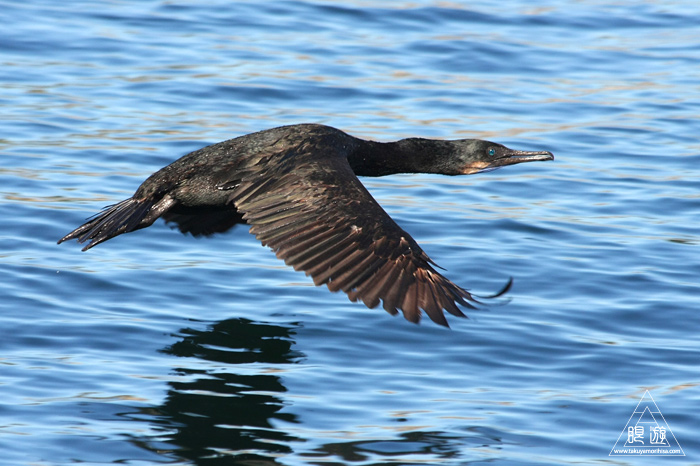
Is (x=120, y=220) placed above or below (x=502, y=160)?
below

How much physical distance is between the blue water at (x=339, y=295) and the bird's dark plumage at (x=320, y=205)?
0.64 metres

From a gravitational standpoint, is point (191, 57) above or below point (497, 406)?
above

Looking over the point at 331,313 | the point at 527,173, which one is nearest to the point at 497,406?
the point at 331,313

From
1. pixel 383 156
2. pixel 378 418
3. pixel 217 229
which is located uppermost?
pixel 383 156

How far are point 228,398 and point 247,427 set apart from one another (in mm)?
365

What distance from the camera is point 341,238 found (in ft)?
20.0

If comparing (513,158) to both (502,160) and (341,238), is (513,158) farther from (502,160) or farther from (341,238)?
(341,238)

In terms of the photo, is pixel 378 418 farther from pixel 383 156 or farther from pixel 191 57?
pixel 191 57

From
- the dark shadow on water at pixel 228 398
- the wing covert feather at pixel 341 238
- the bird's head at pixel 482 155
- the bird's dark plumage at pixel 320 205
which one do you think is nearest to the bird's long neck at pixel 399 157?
the bird's dark plumage at pixel 320 205

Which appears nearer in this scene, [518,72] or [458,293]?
[458,293]

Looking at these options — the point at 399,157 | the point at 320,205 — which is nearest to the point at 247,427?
the point at 320,205

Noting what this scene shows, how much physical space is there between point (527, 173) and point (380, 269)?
498 centimetres

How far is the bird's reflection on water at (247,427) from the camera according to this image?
537cm

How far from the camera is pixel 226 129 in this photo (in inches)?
433
